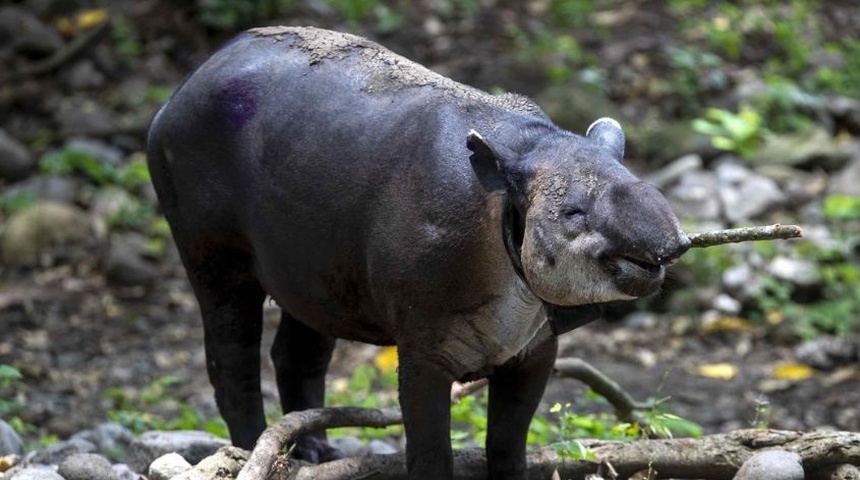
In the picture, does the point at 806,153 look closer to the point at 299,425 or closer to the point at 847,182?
the point at 847,182

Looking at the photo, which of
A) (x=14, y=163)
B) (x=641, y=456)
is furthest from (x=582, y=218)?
(x=14, y=163)

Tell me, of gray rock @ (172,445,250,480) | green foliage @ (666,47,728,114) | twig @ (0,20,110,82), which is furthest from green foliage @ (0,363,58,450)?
green foliage @ (666,47,728,114)

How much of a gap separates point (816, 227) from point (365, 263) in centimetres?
723

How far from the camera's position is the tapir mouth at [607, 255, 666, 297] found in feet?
13.8

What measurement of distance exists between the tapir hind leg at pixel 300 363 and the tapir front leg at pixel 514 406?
3.60 feet

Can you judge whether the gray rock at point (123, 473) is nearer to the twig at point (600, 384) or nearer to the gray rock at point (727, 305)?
the twig at point (600, 384)

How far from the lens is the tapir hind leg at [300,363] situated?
247 inches

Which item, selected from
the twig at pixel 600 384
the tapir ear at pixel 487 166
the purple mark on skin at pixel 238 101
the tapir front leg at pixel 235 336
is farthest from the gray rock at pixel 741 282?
the tapir ear at pixel 487 166

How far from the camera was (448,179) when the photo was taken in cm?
479

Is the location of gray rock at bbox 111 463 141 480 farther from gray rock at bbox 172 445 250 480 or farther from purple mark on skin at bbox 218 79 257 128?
purple mark on skin at bbox 218 79 257 128

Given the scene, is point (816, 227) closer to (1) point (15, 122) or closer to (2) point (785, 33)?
(2) point (785, 33)

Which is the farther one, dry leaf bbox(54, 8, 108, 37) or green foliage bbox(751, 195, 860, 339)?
dry leaf bbox(54, 8, 108, 37)

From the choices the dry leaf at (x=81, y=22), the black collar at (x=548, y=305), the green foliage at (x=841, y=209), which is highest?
the black collar at (x=548, y=305)

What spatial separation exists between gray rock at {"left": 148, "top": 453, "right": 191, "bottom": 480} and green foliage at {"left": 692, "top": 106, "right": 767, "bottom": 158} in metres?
7.99
